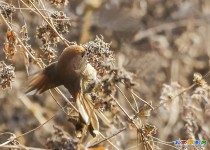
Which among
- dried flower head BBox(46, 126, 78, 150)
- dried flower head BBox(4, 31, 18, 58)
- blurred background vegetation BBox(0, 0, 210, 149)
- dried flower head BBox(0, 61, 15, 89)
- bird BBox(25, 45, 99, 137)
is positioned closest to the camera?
dried flower head BBox(46, 126, 78, 150)

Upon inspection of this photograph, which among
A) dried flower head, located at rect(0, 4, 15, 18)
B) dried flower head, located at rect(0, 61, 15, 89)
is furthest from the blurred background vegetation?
dried flower head, located at rect(0, 61, 15, 89)

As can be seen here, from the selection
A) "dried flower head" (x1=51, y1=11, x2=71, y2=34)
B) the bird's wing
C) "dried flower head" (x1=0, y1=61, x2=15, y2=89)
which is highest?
"dried flower head" (x1=51, y1=11, x2=71, y2=34)

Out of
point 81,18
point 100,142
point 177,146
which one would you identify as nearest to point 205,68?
point 81,18

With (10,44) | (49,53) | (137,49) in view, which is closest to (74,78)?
(49,53)

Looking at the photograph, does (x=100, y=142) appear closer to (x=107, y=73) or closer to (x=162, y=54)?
(x=107, y=73)

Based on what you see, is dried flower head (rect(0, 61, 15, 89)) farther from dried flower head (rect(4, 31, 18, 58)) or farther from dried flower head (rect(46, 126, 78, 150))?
dried flower head (rect(46, 126, 78, 150))

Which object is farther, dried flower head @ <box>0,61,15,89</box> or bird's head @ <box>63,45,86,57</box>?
dried flower head @ <box>0,61,15,89</box>

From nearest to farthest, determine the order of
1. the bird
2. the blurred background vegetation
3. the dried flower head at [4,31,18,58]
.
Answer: the bird
the dried flower head at [4,31,18,58]
the blurred background vegetation
